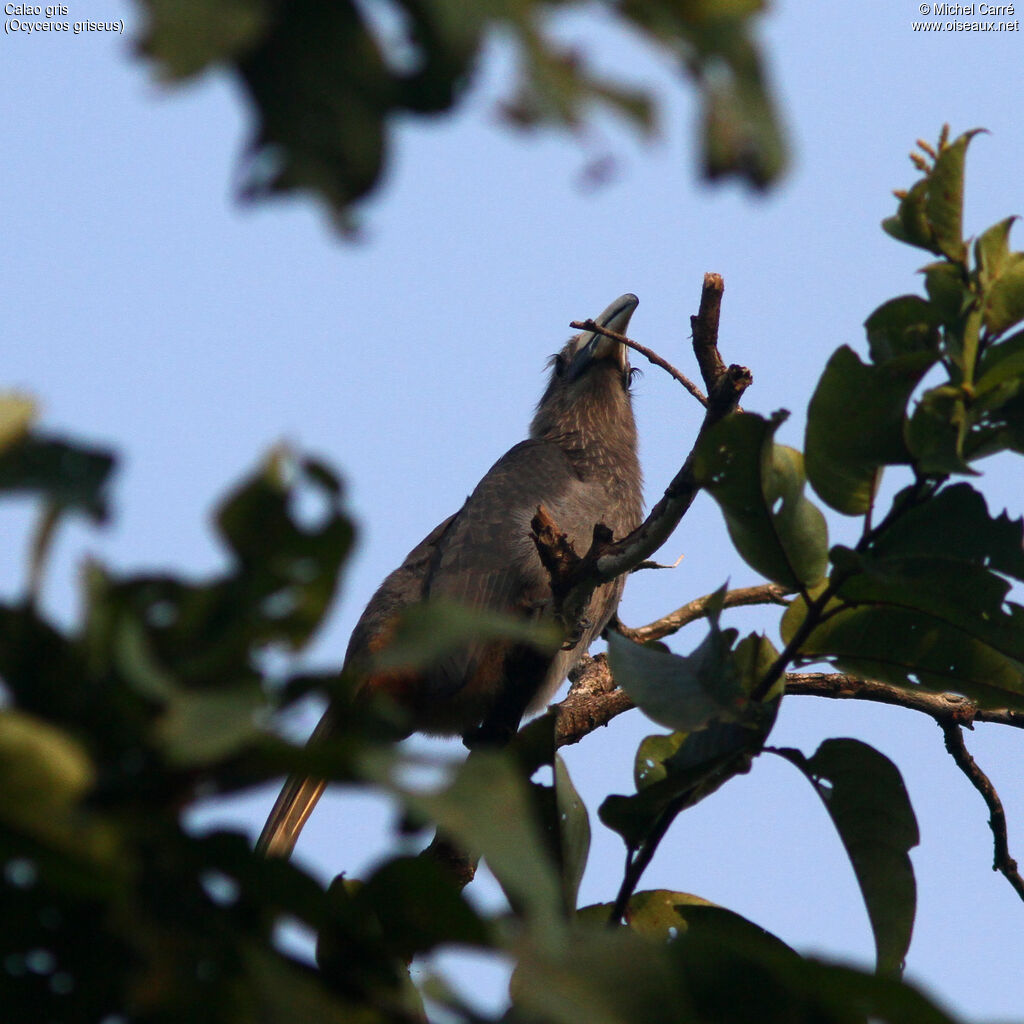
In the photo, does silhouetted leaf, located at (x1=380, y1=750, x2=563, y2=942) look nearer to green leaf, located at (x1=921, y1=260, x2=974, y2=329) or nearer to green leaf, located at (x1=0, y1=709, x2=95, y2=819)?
green leaf, located at (x1=0, y1=709, x2=95, y2=819)

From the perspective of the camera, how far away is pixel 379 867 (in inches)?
45.9

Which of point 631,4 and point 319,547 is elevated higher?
point 631,4

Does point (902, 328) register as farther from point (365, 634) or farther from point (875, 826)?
point (365, 634)

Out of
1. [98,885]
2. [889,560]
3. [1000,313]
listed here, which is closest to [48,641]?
[98,885]

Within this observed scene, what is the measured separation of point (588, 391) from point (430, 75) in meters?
6.24

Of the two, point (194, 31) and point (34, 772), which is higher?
point (194, 31)

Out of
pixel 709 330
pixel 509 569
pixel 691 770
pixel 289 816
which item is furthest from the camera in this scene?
pixel 509 569

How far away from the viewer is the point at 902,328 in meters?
1.94

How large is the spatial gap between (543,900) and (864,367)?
1.37 metres

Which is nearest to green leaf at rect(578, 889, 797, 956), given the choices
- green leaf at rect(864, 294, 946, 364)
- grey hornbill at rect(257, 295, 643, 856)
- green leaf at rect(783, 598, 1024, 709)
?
green leaf at rect(783, 598, 1024, 709)

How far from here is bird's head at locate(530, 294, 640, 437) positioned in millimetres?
6871

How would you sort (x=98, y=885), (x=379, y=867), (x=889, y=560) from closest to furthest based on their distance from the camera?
(x=98, y=885) → (x=379, y=867) → (x=889, y=560)

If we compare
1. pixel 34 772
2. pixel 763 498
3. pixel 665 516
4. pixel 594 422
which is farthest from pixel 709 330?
pixel 594 422

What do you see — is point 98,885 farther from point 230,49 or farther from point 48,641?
point 230,49
